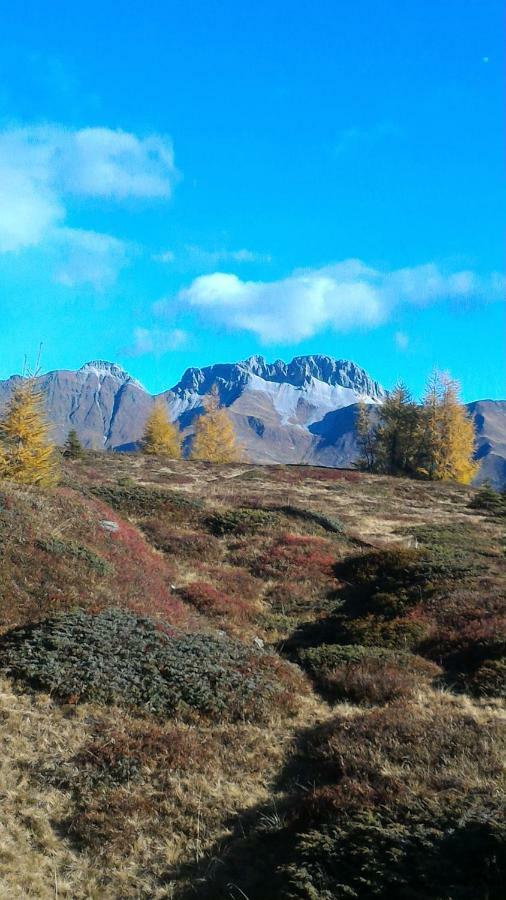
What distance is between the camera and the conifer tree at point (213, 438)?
7506 centimetres

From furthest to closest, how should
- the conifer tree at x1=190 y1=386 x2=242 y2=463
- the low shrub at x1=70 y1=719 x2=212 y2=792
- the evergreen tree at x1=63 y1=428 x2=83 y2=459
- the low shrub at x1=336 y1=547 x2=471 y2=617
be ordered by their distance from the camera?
→ the conifer tree at x1=190 y1=386 x2=242 y2=463, the evergreen tree at x1=63 y1=428 x2=83 y2=459, the low shrub at x1=336 y1=547 x2=471 y2=617, the low shrub at x1=70 y1=719 x2=212 y2=792

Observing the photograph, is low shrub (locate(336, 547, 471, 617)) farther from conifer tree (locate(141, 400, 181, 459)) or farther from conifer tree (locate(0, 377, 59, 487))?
conifer tree (locate(141, 400, 181, 459))

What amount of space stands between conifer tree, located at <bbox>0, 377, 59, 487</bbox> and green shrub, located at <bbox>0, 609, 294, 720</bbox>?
513 inches

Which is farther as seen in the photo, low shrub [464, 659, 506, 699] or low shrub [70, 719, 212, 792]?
low shrub [464, 659, 506, 699]

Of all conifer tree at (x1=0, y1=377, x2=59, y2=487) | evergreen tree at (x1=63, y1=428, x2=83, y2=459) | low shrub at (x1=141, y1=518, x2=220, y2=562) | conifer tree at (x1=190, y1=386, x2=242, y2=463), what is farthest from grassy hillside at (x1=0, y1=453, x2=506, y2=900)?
conifer tree at (x1=190, y1=386, x2=242, y2=463)

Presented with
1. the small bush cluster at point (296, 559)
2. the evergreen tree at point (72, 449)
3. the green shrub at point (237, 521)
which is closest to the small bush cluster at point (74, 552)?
the small bush cluster at point (296, 559)

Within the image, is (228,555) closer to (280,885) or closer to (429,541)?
(429,541)

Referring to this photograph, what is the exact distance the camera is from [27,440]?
24172mm

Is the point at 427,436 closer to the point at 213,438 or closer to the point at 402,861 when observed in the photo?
the point at 213,438

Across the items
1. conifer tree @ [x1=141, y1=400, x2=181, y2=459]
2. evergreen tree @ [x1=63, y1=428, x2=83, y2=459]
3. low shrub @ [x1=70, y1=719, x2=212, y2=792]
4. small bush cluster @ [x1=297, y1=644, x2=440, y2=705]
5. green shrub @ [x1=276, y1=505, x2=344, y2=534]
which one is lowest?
low shrub @ [x1=70, y1=719, x2=212, y2=792]

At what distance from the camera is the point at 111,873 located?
5.91 metres

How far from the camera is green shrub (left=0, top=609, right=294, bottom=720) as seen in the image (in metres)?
9.45

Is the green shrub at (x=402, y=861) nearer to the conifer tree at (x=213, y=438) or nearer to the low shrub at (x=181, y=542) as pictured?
the low shrub at (x=181, y=542)

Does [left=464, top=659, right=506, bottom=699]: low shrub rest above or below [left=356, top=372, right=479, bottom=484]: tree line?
below
